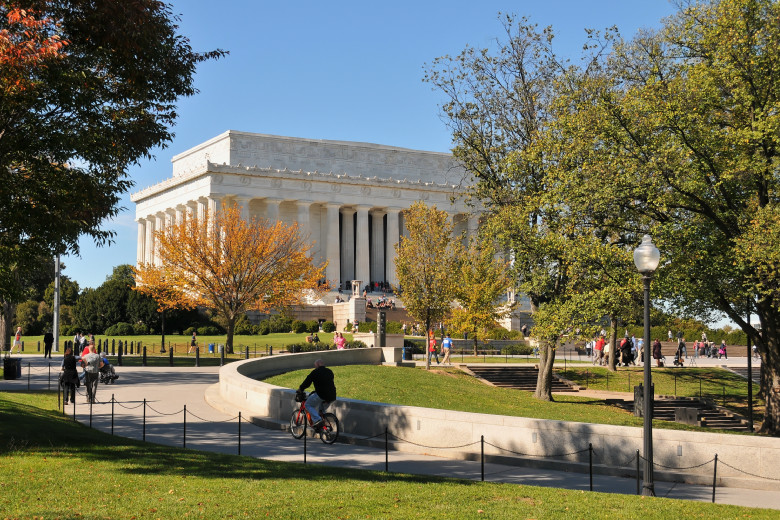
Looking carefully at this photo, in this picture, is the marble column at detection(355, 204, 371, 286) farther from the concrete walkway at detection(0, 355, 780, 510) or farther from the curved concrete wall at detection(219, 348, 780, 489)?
the curved concrete wall at detection(219, 348, 780, 489)

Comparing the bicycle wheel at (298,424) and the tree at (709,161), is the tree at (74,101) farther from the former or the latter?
the tree at (709,161)

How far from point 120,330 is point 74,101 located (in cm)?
4942

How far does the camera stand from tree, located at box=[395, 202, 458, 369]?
4119cm

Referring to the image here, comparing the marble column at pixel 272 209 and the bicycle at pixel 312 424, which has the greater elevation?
the marble column at pixel 272 209

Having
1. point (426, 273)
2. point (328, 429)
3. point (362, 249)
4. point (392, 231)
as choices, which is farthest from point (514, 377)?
point (362, 249)

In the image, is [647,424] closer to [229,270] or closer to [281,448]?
[281,448]

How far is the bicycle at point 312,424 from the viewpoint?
16797 millimetres

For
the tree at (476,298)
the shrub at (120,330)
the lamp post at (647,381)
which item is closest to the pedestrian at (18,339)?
the shrub at (120,330)

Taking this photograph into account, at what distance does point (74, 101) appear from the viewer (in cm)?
1617

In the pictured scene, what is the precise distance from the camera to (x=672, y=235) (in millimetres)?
23109

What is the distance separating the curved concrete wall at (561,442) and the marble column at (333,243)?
68460mm

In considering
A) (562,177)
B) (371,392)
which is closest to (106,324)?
(371,392)

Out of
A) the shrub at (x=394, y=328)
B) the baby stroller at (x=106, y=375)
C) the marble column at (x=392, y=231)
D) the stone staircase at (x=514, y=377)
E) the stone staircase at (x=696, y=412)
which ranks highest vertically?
the marble column at (x=392, y=231)

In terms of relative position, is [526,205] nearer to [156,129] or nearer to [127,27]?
[156,129]
